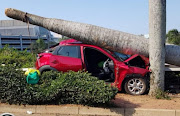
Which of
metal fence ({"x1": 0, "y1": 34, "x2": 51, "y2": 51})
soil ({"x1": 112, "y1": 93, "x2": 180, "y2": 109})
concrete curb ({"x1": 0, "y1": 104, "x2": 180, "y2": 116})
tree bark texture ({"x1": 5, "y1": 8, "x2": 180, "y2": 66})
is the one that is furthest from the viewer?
metal fence ({"x1": 0, "y1": 34, "x2": 51, "y2": 51})

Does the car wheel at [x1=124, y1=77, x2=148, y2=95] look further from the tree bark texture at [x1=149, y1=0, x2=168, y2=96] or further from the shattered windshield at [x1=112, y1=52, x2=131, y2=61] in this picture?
the shattered windshield at [x1=112, y1=52, x2=131, y2=61]

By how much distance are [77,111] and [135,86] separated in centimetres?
229

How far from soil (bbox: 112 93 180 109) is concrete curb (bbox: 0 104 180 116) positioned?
291mm

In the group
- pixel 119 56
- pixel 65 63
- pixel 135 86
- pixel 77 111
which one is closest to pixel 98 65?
pixel 119 56

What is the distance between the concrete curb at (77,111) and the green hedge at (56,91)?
0.15 metres

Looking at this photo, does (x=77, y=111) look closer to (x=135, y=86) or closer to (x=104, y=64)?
(x=135, y=86)

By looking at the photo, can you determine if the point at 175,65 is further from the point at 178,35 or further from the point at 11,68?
the point at 178,35

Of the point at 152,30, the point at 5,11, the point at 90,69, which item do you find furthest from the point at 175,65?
the point at 5,11

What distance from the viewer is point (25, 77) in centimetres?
604

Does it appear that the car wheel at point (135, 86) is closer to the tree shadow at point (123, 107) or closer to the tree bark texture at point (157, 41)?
the tree bark texture at point (157, 41)

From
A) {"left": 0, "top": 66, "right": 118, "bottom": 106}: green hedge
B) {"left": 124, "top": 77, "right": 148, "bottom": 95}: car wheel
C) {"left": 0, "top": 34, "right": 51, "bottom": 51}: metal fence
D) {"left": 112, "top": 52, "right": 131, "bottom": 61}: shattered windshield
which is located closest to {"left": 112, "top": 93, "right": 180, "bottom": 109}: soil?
{"left": 124, "top": 77, "right": 148, "bottom": 95}: car wheel

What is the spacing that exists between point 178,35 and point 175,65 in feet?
75.9

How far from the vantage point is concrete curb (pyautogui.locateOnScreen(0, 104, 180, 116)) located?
534 centimetres

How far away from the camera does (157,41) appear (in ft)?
21.4
